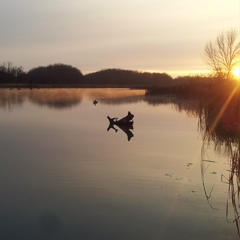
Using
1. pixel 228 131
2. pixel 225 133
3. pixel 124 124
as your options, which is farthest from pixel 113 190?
pixel 124 124

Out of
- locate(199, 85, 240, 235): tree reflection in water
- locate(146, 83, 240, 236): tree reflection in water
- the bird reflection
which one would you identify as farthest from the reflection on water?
locate(199, 85, 240, 235): tree reflection in water

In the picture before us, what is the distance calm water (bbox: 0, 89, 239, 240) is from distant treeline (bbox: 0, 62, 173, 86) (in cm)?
7496

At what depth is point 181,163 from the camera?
849cm

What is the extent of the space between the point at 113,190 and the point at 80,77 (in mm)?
109105

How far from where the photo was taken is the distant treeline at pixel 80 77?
296 feet

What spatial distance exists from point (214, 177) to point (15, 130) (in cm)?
835

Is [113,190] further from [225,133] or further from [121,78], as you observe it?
[121,78]

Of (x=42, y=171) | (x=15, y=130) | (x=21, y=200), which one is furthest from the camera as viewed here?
(x=15, y=130)

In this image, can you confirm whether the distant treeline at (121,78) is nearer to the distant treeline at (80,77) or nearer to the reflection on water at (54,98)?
the distant treeline at (80,77)

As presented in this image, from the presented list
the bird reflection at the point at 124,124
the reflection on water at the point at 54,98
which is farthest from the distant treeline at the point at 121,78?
the bird reflection at the point at 124,124

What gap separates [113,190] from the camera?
640 cm

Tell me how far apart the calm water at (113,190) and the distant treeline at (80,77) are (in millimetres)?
74958

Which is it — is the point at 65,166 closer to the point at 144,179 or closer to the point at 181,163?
the point at 144,179

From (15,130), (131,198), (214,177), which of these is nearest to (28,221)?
(131,198)
